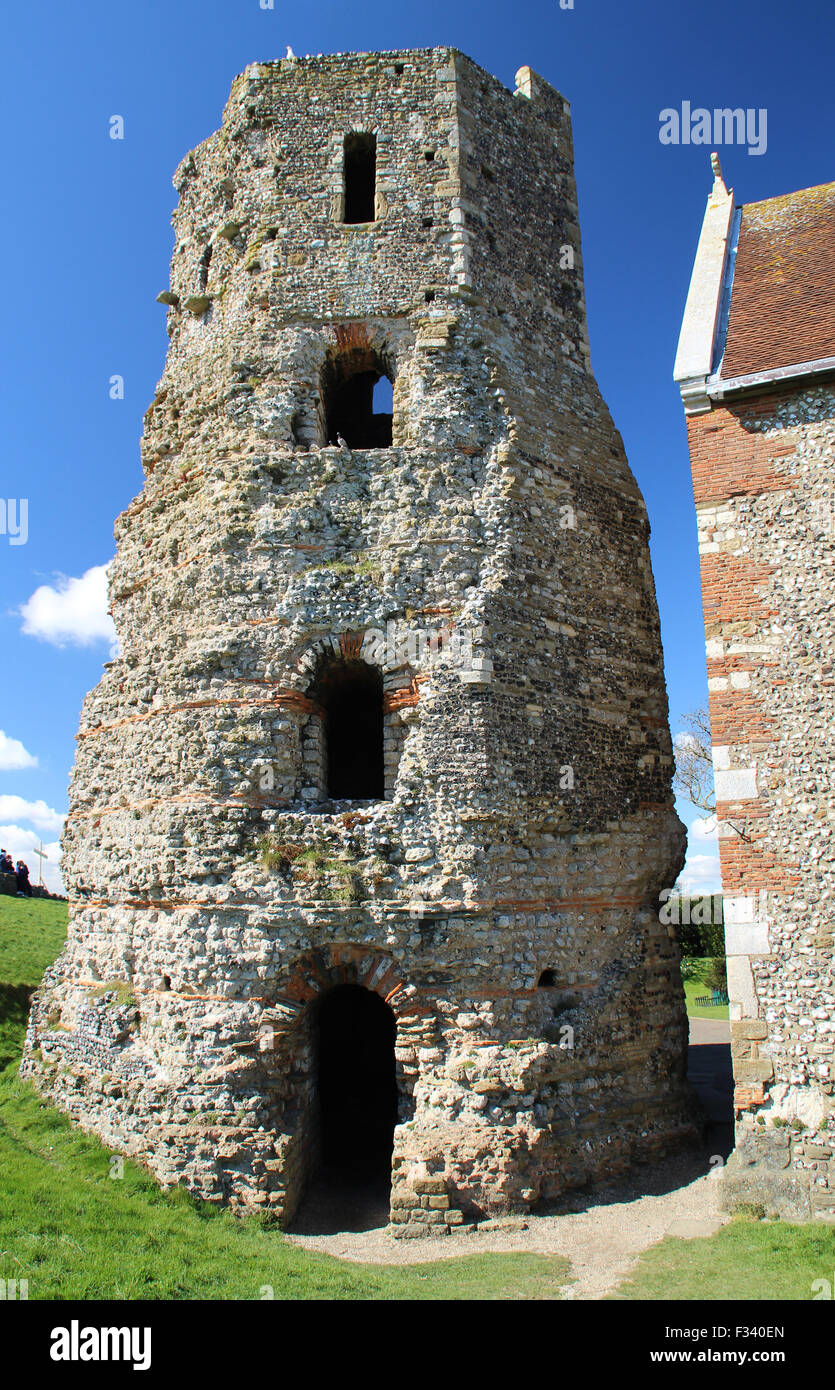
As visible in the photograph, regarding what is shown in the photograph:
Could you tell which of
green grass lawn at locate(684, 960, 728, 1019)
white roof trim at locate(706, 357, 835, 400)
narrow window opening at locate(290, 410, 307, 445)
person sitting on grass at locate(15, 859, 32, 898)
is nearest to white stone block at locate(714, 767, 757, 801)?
white roof trim at locate(706, 357, 835, 400)

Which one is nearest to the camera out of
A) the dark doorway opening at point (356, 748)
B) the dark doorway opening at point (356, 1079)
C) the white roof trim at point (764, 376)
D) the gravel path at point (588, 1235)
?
the gravel path at point (588, 1235)

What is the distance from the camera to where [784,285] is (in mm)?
10531

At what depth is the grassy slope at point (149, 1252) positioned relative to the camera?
616cm

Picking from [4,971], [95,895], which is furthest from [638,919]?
[4,971]

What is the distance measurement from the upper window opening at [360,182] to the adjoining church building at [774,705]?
5.32 metres

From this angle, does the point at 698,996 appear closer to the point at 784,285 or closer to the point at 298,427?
the point at 784,285

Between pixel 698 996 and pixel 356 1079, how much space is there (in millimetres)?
16413

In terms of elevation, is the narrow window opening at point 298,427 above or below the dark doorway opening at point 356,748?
above

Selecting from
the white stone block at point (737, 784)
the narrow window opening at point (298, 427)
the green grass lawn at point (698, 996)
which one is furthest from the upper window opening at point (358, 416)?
the green grass lawn at point (698, 996)

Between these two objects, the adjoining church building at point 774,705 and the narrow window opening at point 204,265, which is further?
the narrow window opening at point 204,265

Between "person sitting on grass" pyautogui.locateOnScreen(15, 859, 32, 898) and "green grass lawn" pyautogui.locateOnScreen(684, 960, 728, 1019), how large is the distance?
18010 millimetres

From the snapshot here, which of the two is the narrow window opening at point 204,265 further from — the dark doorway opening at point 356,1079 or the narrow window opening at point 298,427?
the dark doorway opening at point 356,1079

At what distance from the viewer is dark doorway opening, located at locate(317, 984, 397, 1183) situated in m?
10.0

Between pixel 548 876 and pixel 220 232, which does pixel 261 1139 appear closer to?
pixel 548 876
